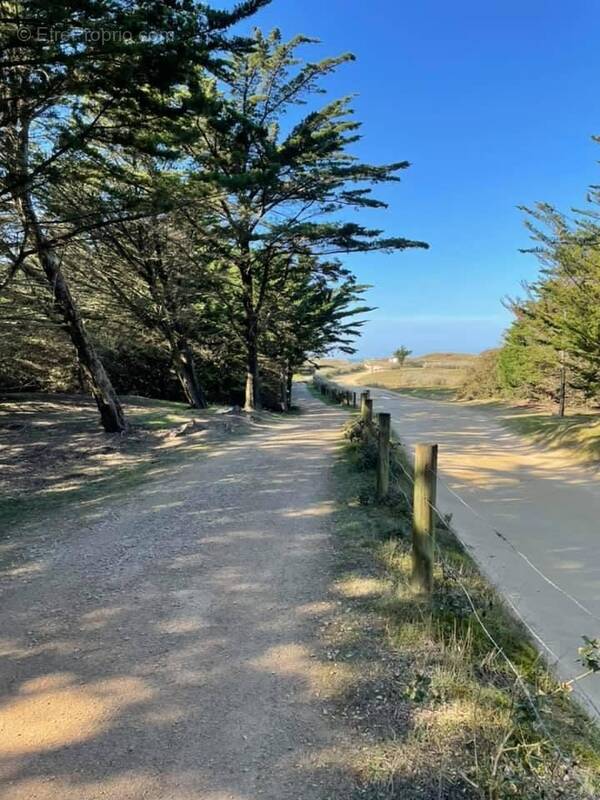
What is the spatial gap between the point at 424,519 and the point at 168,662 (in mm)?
2029

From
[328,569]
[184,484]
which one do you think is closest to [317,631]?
[328,569]

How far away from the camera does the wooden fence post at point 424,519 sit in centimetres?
388

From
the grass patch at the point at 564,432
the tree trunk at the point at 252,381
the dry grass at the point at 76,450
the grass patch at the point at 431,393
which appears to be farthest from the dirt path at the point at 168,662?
the grass patch at the point at 431,393

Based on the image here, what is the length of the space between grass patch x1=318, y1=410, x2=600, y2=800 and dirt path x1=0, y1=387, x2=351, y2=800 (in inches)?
9.8

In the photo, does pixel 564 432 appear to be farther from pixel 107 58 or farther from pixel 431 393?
pixel 431 393

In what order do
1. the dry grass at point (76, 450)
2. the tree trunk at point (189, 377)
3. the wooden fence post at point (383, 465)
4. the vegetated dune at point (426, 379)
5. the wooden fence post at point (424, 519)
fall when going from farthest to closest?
the vegetated dune at point (426, 379) → the tree trunk at point (189, 377) → the dry grass at point (76, 450) → the wooden fence post at point (383, 465) → the wooden fence post at point (424, 519)

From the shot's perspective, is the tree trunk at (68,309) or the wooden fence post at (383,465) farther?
the tree trunk at (68,309)

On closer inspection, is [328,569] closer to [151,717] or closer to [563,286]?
[151,717]

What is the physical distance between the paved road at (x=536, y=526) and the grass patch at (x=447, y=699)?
0.79 metres

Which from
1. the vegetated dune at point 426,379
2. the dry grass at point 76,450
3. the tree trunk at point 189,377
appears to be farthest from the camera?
the vegetated dune at point 426,379

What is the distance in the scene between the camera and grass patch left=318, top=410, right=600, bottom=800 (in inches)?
89.4

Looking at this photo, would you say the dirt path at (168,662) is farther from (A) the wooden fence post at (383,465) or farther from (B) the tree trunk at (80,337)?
(B) the tree trunk at (80,337)

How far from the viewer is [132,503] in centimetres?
659

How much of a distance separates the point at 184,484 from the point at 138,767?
5.13m
